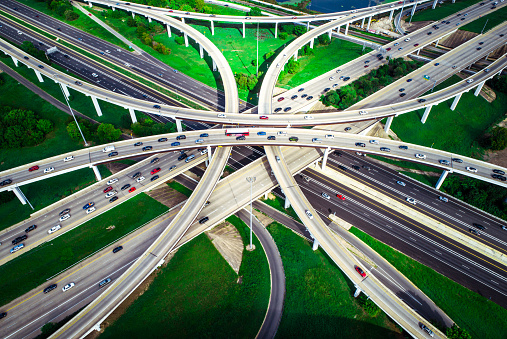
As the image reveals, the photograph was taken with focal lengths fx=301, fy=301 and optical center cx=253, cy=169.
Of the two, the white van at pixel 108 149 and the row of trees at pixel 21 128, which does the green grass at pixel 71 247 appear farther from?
the row of trees at pixel 21 128

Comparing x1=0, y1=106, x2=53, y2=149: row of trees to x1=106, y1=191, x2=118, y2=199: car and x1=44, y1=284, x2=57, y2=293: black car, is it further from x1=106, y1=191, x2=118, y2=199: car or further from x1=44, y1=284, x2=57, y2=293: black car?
x1=44, y1=284, x2=57, y2=293: black car

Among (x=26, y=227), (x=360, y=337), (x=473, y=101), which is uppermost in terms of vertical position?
(x=473, y=101)

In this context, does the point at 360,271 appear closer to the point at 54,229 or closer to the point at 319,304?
the point at 319,304

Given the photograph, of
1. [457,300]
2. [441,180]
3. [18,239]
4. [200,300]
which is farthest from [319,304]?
[18,239]

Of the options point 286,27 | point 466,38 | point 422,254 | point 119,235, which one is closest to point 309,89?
point 286,27

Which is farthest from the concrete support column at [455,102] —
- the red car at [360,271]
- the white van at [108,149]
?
the white van at [108,149]

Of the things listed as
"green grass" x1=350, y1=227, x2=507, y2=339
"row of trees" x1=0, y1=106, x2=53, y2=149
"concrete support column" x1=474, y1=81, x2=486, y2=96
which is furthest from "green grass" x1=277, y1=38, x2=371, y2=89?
"row of trees" x1=0, y1=106, x2=53, y2=149

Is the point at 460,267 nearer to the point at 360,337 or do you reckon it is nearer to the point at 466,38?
the point at 360,337
